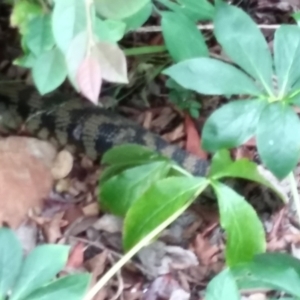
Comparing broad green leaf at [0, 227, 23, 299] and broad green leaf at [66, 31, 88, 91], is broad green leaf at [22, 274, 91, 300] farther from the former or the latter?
broad green leaf at [66, 31, 88, 91]

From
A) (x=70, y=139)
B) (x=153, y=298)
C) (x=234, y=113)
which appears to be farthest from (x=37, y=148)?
(x=234, y=113)

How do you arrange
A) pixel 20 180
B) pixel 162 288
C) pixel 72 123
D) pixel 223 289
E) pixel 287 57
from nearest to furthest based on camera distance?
pixel 223 289
pixel 287 57
pixel 162 288
pixel 20 180
pixel 72 123

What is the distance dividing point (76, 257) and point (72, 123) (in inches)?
18.4

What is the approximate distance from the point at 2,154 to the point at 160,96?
523 millimetres

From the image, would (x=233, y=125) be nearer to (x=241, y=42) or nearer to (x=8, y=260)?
(x=241, y=42)

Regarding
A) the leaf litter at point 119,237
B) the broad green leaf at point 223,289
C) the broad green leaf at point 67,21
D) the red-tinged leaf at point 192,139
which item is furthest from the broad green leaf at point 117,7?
the red-tinged leaf at point 192,139

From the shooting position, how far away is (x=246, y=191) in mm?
1756

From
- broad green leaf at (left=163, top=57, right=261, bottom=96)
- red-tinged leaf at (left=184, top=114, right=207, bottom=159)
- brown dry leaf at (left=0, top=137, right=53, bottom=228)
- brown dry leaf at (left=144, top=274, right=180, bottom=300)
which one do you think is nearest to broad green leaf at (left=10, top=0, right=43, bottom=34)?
broad green leaf at (left=163, top=57, right=261, bottom=96)

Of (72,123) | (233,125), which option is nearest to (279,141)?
(233,125)

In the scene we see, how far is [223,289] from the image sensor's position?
982 millimetres

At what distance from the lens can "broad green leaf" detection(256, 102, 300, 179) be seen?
1.16 metres

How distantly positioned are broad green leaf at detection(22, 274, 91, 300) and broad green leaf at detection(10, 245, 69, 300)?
0.01 metres

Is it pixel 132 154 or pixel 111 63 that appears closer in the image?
pixel 111 63

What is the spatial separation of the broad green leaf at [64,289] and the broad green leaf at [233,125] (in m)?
0.36
